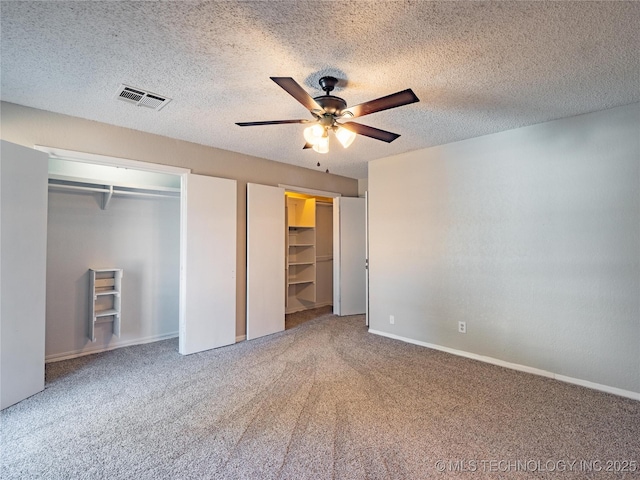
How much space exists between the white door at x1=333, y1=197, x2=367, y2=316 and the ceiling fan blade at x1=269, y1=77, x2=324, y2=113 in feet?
11.2

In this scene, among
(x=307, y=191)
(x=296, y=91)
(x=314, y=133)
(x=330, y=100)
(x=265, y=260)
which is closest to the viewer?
(x=296, y=91)

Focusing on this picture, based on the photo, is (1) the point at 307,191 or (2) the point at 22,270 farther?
(1) the point at 307,191

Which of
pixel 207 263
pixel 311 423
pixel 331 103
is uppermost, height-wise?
pixel 331 103

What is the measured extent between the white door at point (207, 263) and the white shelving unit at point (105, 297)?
858mm

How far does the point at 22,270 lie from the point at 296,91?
107 inches

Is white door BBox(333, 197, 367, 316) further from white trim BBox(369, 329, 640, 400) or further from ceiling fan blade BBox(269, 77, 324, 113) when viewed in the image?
ceiling fan blade BBox(269, 77, 324, 113)

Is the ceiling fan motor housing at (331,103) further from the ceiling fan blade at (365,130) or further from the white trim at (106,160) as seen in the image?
the white trim at (106,160)

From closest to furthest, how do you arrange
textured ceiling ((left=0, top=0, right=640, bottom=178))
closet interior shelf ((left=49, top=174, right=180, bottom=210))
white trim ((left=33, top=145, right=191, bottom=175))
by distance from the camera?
textured ceiling ((left=0, top=0, right=640, bottom=178))
white trim ((left=33, top=145, right=191, bottom=175))
closet interior shelf ((left=49, top=174, right=180, bottom=210))

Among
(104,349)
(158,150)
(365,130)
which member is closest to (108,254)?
(104,349)

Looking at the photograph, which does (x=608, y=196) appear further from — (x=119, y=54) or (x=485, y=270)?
(x=119, y=54)

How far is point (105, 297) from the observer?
392 cm

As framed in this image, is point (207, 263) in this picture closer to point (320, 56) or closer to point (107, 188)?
point (107, 188)

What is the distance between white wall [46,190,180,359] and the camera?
11.7ft

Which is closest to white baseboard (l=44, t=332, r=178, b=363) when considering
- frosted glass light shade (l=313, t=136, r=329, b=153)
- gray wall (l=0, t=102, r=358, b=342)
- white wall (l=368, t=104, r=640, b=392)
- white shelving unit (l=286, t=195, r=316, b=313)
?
gray wall (l=0, t=102, r=358, b=342)
